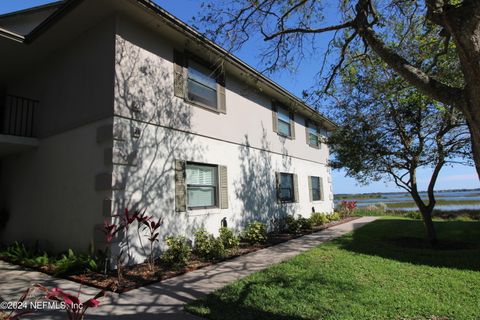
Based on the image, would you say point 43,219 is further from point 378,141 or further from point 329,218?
point 329,218

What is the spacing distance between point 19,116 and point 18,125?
0.29m

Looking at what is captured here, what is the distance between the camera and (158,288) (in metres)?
5.37

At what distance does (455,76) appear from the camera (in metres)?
7.54

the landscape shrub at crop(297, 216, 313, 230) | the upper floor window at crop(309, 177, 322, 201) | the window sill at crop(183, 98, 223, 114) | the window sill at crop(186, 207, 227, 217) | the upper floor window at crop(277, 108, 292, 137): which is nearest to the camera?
the window sill at crop(186, 207, 227, 217)

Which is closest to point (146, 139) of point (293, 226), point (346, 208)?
point (293, 226)

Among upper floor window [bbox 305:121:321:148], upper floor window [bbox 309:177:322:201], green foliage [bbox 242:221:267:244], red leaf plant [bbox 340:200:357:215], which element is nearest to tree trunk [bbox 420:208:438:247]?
green foliage [bbox 242:221:267:244]

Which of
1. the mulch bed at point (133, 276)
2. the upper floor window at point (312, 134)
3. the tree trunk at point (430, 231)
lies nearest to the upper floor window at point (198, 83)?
the mulch bed at point (133, 276)

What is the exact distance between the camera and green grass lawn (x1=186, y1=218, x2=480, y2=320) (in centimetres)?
423

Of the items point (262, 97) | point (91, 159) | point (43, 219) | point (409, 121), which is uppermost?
point (262, 97)

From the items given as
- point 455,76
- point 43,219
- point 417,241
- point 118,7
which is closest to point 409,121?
point 455,76

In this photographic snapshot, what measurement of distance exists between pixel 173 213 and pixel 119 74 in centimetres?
357

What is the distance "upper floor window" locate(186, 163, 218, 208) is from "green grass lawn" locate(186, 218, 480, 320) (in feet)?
10.3

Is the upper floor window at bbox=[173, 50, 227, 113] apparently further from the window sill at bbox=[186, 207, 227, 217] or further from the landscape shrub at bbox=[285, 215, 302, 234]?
the landscape shrub at bbox=[285, 215, 302, 234]

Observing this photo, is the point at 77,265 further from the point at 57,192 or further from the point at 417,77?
the point at 417,77
